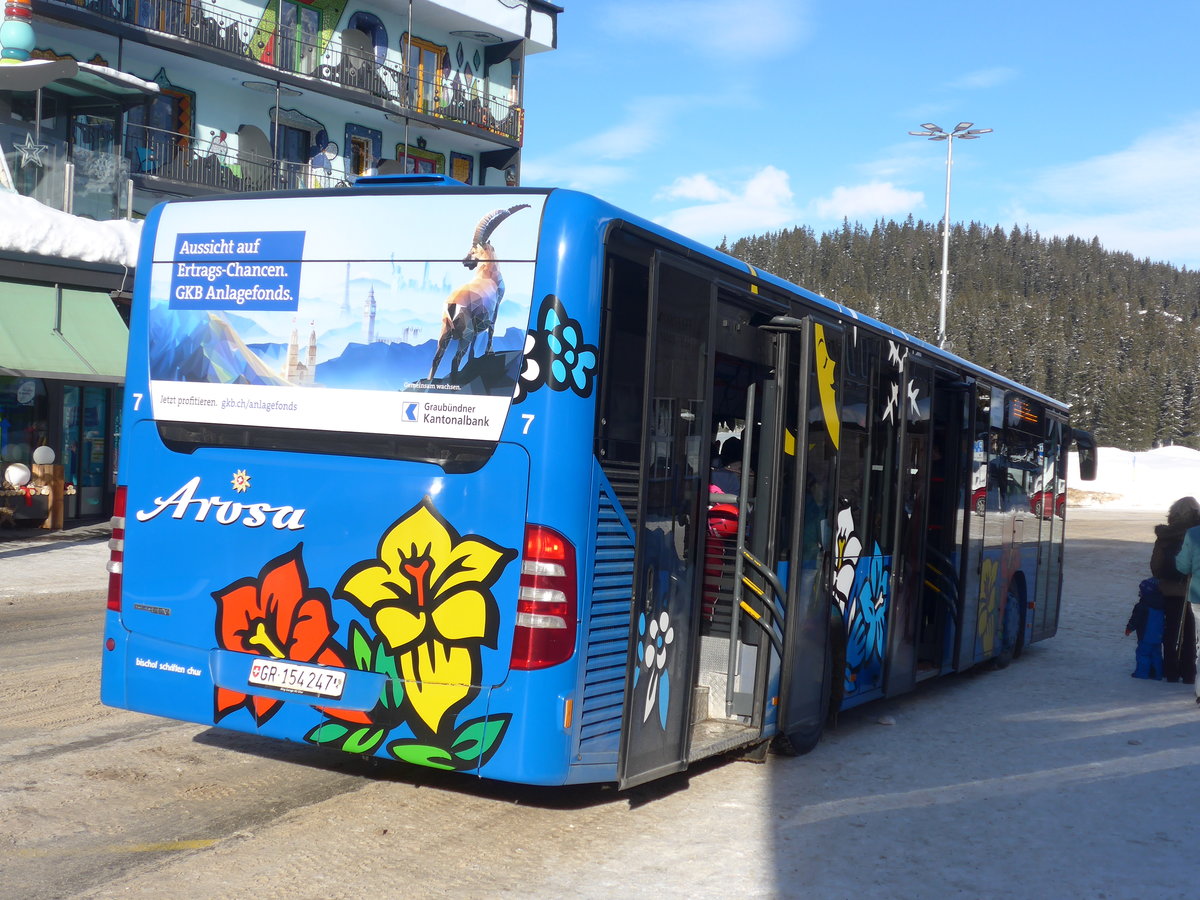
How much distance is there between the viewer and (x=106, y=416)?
22531 mm

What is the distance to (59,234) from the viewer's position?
20406 millimetres

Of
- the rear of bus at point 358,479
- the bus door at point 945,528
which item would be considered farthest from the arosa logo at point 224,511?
the bus door at point 945,528

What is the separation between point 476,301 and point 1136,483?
66.2 m

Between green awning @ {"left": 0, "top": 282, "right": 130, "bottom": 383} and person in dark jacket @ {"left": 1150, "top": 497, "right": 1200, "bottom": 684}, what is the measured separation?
607 inches

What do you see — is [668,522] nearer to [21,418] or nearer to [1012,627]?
[1012,627]

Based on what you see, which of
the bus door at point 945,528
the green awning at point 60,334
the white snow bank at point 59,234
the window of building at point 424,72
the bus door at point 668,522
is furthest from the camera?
the window of building at point 424,72

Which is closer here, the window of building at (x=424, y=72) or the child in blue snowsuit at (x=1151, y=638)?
the child in blue snowsuit at (x=1151, y=638)

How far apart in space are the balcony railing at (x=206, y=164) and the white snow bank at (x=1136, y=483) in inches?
1609

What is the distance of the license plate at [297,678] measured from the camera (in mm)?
5512

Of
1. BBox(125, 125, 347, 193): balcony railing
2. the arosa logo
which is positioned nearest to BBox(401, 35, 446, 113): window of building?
BBox(125, 125, 347, 193): balcony railing

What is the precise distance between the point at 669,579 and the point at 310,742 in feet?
5.91

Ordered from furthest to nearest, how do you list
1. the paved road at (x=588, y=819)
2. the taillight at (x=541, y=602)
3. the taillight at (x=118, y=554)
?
the taillight at (x=118, y=554), the taillight at (x=541, y=602), the paved road at (x=588, y=819)

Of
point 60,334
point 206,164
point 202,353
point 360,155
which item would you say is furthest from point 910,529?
point 360,155

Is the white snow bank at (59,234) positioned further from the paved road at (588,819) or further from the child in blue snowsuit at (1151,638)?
the child in blue snowsuit at (1151,638)
